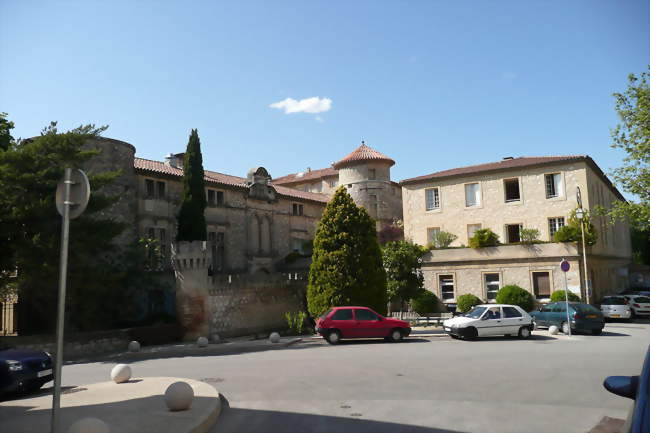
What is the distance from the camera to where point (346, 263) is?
81.9 feet

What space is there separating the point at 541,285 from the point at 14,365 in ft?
91.0

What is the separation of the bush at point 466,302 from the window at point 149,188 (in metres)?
20.4

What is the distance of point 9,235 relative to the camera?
18328 millimetres

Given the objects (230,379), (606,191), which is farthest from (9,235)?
(606,191)

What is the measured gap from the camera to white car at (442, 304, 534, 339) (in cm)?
1966

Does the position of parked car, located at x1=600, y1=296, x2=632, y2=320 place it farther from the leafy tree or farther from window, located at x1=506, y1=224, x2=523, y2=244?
the leafy tree

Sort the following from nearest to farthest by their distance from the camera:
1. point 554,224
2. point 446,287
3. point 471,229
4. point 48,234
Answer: point 48,234, point 554,224, point 446,287, point 471,229

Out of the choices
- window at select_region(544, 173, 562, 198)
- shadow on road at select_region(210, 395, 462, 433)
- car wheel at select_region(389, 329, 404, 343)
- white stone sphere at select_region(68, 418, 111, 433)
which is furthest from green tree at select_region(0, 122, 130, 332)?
window at select_region(544, 173, 562, 198)

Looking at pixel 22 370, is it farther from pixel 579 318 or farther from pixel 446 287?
pixel 446 287

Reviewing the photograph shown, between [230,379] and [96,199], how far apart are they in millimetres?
12278

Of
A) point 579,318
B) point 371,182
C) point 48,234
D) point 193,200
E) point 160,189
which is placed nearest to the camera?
point 48,234

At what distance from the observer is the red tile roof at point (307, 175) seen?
192 feet

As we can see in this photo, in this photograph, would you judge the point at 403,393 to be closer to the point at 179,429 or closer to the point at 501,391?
the point at 501,391

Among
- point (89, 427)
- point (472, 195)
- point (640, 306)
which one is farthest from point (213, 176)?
point (89, 427)
